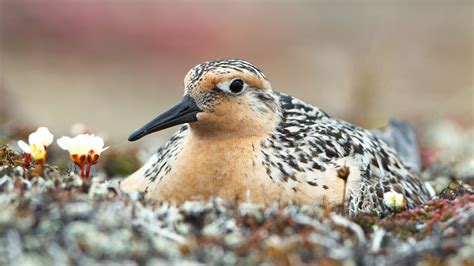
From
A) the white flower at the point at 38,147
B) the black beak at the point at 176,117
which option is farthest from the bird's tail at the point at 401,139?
the white flower at the point at 38,147

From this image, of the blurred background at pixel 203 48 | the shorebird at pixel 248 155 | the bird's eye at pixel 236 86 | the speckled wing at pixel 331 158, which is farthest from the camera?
the blurred background at pixel 203 48

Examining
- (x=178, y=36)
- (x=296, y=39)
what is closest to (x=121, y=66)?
(x=178, y=36)

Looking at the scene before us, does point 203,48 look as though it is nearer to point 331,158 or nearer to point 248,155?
point 331,158

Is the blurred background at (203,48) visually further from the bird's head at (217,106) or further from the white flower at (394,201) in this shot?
the white flower at (394,201)

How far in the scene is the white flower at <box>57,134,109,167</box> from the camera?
6.88m

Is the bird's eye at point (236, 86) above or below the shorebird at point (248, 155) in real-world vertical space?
above

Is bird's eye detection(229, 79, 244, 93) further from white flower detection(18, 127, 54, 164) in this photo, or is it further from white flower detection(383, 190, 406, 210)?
→ white flower detection(18, 127, 54, 164)

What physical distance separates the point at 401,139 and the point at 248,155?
155 inches

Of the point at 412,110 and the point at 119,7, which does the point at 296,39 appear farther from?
the point at 412,110

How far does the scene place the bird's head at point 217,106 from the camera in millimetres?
7707

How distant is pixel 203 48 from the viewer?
28.3 metres

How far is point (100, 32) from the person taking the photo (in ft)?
95.3

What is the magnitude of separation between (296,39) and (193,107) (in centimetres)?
2152

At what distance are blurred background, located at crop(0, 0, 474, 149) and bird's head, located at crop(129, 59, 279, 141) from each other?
11.6 m
